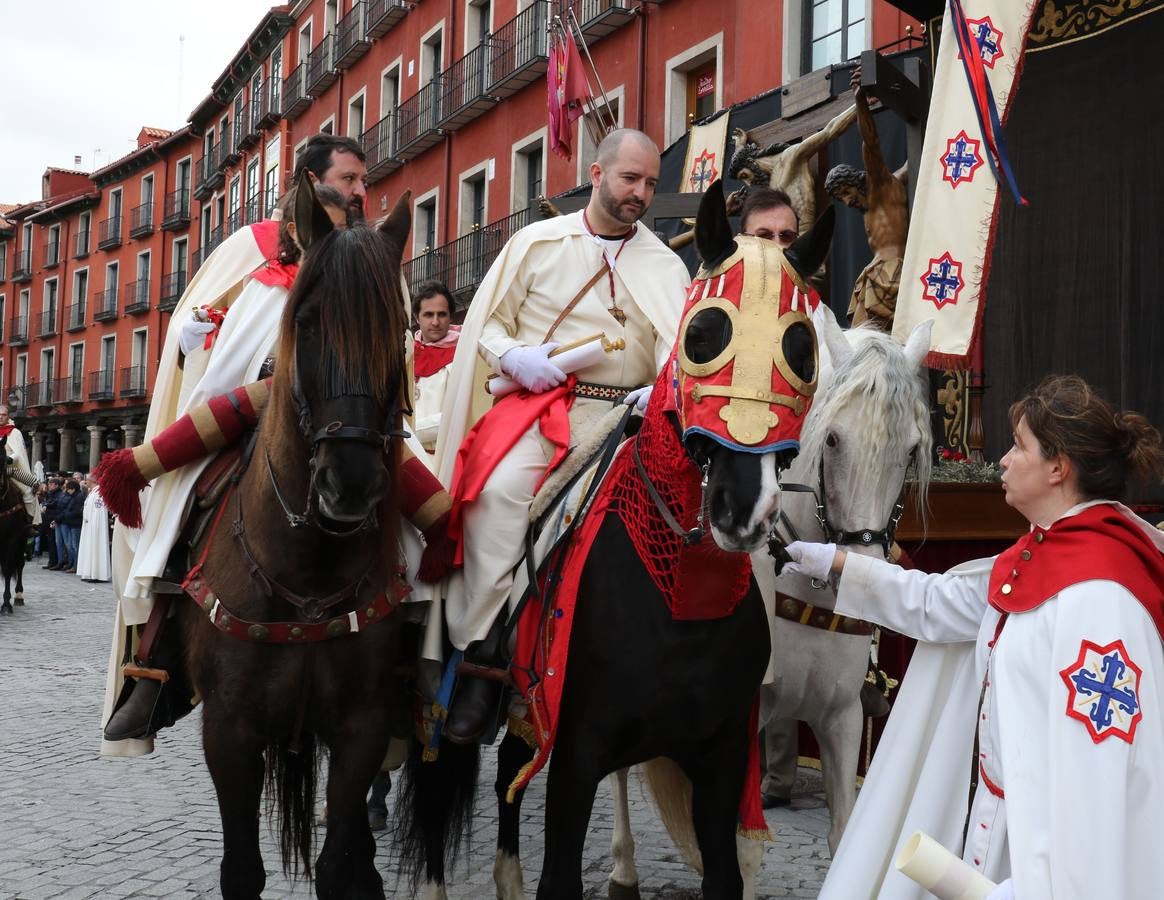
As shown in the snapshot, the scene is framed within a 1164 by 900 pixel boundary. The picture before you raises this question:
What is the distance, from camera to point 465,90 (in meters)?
24.0

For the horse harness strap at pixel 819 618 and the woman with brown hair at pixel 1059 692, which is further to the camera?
the horse harness strap at pixel 819 618

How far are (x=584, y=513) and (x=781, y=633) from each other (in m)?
0.99

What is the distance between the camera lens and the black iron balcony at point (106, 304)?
161ft

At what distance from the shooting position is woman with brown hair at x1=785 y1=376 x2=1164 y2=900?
2514 mm

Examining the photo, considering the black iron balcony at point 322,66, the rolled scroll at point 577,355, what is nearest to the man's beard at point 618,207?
the rolled scroll at point 577,355

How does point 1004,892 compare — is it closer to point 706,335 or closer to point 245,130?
point 706,335

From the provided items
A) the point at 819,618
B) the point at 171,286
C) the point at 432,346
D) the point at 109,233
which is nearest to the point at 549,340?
the point at 819,618

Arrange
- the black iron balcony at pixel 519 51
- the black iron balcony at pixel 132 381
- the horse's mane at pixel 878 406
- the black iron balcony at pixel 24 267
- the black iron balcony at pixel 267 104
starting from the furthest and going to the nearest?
1. the black iron balcony at pixel 24 267
2. the black iron balcony at pixel 132 381
3. the black iron balcony at pixel 267 104
4. the black iron balcony at pixel 519 51
5. the horse's mane at pixel 878 406

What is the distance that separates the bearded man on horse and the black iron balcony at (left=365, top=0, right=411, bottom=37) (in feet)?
83.1

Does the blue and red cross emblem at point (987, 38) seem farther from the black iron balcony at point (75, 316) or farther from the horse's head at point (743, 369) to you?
the black iron balcony at point (75, 316)

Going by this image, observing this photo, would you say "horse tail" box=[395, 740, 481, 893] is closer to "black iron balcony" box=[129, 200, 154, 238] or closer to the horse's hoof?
the horse's hoof

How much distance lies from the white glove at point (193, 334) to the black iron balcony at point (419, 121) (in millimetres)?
21552

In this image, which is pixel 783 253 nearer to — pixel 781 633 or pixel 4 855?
pixel 781 633

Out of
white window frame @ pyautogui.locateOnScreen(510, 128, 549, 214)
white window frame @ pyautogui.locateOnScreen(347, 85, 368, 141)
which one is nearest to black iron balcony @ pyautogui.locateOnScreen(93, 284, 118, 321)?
white window frame @ pyautogui.locateOnScreen(347, 85, 368, 141)
